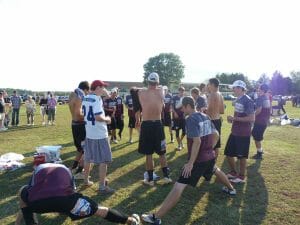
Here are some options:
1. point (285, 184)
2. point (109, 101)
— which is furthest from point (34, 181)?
point (109, 101)

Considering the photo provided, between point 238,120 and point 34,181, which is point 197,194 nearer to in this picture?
point 238,120

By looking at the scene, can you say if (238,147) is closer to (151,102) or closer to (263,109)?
(151,102)

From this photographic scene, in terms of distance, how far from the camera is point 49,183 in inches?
145

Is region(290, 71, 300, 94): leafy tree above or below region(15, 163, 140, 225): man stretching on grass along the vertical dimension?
above

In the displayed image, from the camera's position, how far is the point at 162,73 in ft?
333

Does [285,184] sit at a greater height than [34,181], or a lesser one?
lesser

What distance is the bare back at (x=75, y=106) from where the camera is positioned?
268 inches


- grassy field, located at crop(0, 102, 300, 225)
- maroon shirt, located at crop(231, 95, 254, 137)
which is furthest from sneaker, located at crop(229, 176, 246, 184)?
maroon shirt, located at crop(231, 95, 254, 137)

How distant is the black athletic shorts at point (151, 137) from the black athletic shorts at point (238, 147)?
1491mm

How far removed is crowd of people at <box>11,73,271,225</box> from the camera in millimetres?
3756

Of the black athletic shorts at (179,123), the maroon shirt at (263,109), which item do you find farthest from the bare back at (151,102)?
the black athletic shorts at (179,123)

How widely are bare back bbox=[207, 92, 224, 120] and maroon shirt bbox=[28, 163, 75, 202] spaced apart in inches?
174

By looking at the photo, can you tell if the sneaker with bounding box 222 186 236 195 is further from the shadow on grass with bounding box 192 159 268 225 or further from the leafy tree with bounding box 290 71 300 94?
the leafy tree with bounding box 290 71 300 94

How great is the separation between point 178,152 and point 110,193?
13.1 ft
